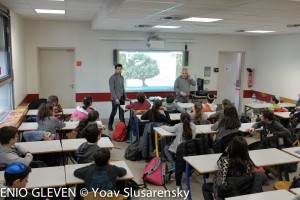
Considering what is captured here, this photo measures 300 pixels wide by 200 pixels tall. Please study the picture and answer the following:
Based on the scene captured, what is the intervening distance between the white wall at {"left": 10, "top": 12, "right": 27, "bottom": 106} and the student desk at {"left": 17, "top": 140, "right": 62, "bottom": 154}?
2.38 meters

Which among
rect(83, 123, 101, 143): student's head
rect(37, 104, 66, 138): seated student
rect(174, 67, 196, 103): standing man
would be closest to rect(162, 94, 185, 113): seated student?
rect(174, 67, 196, 103): standing man

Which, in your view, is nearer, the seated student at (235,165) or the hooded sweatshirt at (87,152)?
the seated student at (235,165)

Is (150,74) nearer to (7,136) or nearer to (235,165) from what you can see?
(7,136)

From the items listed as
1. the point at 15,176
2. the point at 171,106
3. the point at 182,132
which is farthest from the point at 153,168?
the point at 15,176

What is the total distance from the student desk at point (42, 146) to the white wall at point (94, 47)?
4.11m

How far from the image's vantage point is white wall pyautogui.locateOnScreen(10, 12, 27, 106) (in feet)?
19.3

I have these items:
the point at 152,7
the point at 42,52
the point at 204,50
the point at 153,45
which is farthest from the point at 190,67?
the point at 152,7

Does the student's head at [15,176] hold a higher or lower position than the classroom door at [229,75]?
lower

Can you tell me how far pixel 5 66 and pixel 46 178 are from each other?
3.26m

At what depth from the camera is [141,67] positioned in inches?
333

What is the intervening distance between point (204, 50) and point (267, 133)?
4.82m

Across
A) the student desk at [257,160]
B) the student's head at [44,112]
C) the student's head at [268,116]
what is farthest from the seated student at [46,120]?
the student's head at [268,116]

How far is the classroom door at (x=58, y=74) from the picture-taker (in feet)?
26.0

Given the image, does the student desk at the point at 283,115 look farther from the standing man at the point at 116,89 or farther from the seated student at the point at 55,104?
the seated student at the point at 55,104
